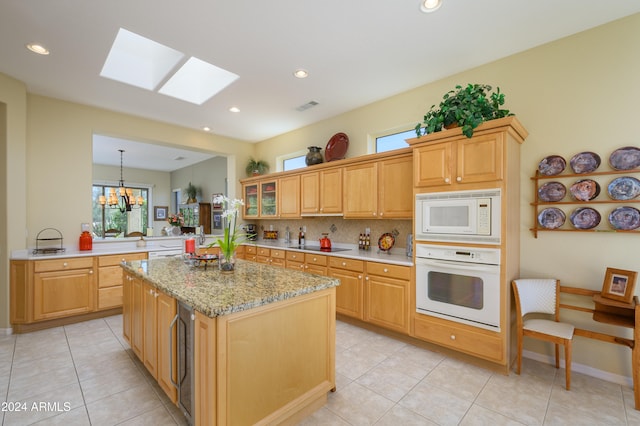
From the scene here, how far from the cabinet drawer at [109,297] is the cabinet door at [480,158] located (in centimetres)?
448

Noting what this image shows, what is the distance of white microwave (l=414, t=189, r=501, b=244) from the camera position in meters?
2.42

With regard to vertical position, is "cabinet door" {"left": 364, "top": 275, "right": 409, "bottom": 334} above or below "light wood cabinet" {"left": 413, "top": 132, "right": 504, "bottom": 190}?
below

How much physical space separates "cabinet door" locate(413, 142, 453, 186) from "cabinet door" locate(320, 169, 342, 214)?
4.32ft

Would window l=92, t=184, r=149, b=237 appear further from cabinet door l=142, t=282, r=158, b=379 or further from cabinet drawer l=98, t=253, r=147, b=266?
cabinet door l=142, t=282, r=158, b=379

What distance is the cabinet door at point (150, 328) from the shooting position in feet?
6.79

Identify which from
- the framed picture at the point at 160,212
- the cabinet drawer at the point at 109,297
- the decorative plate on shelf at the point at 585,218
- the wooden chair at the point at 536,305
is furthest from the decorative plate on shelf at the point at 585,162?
the framed picture at the point at 160,212

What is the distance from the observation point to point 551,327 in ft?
7.73

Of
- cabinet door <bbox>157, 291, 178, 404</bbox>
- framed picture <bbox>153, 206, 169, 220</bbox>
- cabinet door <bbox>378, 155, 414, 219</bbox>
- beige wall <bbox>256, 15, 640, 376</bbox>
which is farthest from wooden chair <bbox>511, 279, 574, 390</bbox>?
framed picture <bbox>153, 206, 169, 220</bbox>

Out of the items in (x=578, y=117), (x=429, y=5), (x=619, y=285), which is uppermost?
(x=429, y=5)

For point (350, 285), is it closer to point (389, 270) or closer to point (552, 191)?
point (389, 270)

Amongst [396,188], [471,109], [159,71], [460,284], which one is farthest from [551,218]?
[159,71]

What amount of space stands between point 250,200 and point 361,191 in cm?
282

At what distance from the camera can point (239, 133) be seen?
537 cm

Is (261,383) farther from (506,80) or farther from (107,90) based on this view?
(107,90)
